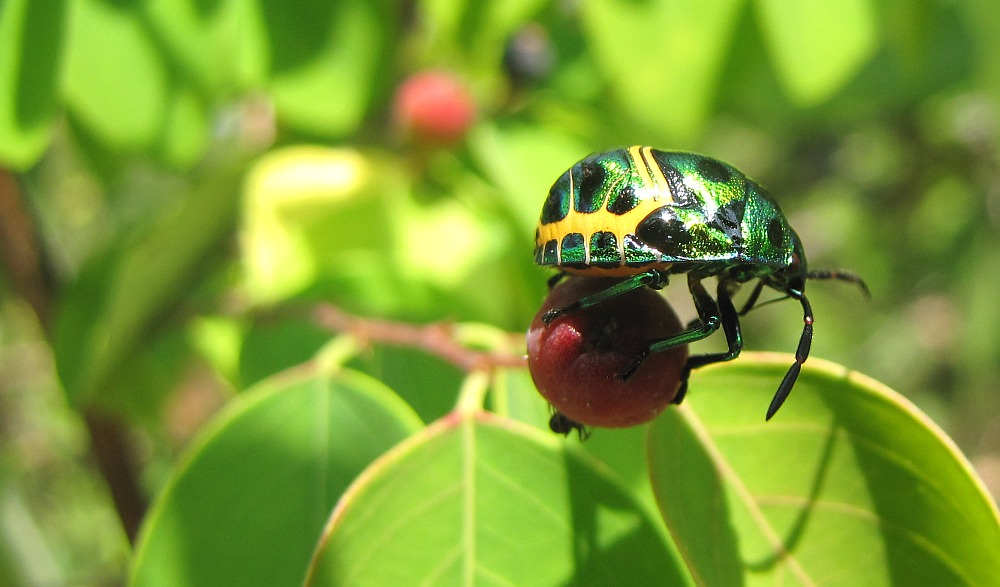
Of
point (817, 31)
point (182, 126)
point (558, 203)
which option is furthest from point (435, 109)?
point (558, 203)

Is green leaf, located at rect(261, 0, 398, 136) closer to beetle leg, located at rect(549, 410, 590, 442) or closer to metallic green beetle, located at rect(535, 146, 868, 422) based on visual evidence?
metallic green beetle, located at rect(535, 146, 868, 422)

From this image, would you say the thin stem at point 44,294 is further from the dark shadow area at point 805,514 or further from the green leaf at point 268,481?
the dark shadow area at point 805,514

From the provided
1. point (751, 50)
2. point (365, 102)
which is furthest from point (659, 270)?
point (365, 102)

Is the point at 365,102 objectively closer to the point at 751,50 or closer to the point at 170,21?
the point at 170,21

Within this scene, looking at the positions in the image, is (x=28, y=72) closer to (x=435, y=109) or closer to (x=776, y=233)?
(x=435, y=109)

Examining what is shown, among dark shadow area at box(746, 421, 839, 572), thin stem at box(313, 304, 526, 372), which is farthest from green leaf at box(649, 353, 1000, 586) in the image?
thin stem at box(313, 304, 526, 372)

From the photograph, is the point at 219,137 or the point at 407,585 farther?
the point at 219,137
